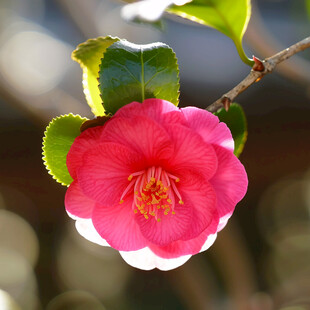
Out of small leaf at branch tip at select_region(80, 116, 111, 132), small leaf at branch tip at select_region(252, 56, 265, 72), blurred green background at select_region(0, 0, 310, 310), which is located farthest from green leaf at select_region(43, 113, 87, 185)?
blurred green background at select_region(0, 0, 310, 310)

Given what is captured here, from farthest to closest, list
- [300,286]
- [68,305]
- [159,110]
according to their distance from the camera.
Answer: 1. [68,305]
2. [300,286]
3. [159,110]

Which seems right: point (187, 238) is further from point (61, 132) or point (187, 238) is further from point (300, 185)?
point (300, 185)

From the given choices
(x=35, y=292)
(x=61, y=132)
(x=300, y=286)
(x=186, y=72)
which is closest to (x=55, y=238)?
(x=35, y=292)

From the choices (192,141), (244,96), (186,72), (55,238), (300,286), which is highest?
(186,72)

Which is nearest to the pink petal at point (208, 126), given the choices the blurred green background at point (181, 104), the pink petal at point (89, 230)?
the pink petal at point (89, 230)

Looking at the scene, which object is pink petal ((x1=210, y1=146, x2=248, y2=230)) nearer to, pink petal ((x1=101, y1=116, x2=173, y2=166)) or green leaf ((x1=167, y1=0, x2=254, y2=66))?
pink petal ((x1=101, y1=116, x2=173, y2=166))

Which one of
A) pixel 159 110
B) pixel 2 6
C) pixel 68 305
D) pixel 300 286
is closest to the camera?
pixel 159 110

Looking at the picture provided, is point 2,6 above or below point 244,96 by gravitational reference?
above

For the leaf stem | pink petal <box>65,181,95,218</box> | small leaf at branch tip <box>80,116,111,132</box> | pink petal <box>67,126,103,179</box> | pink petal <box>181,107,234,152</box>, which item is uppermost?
the leaf stem
